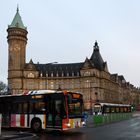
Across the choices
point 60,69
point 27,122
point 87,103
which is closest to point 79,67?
point 60,69

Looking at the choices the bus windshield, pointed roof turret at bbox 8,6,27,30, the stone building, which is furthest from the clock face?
the bus windshield

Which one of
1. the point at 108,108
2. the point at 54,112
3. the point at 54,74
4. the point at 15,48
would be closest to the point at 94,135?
the point at 54,112

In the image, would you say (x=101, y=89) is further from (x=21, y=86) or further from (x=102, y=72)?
(x=21, y=86)

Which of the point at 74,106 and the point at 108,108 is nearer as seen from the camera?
the point at 74,106

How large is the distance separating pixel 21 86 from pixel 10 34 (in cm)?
2035

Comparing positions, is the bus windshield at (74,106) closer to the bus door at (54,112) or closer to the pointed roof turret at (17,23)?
the bus door at (54,112)

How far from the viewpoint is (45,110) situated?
26625mm

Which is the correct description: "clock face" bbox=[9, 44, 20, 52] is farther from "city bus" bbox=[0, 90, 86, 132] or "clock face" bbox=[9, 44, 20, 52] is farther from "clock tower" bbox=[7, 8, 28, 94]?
"city bus" bbox=[0, 90, 86, 132]

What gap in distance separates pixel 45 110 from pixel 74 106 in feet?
7.26

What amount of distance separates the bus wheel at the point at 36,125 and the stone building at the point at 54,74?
102 metres

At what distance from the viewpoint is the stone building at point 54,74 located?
134 meters

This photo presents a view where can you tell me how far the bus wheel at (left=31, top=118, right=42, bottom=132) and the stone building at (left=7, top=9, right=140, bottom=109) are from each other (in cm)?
10244

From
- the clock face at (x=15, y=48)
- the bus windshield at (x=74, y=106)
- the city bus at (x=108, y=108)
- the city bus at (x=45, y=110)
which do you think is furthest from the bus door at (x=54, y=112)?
the clock face at (x=15, y=48)

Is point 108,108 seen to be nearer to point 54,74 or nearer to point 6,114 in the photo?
point 6,114
